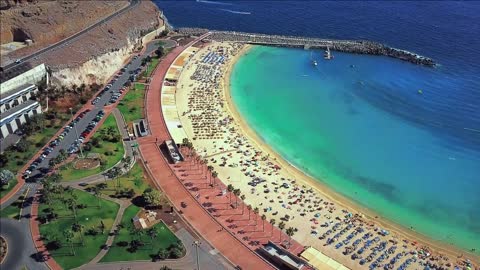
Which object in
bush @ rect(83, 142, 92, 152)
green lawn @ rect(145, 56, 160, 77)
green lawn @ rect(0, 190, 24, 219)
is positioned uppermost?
green lawn @ rect(145, 56, 160, 77)

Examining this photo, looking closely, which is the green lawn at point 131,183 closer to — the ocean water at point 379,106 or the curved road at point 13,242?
the curved road at point 13,242

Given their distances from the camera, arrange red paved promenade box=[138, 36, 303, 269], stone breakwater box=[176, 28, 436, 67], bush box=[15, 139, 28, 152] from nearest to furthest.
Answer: red paved promenade box=[138, 36, 303, 269] < bush box=[15, 139, 28, 152] < stone breakwater box=[176, 28, 436, 67]

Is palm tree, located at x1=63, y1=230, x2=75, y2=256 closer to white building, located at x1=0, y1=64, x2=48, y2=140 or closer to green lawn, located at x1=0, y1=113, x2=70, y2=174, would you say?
green lawn, located at x1=0, y1=113, x2=70, y2=174

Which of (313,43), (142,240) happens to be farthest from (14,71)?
(313,43)

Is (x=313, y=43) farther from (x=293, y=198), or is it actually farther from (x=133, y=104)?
(x=293, y=198)

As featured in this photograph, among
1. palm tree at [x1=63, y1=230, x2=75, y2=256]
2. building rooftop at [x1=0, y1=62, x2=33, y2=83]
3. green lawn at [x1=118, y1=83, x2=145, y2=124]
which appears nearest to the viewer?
palm tree at [x1=63, y1=230, x2=75, y2=256]

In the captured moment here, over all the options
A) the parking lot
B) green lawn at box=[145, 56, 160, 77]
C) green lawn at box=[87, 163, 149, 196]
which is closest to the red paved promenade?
green lawn at box=[87, 163, 149, 196]

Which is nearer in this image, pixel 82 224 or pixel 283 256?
pixel 283 256
